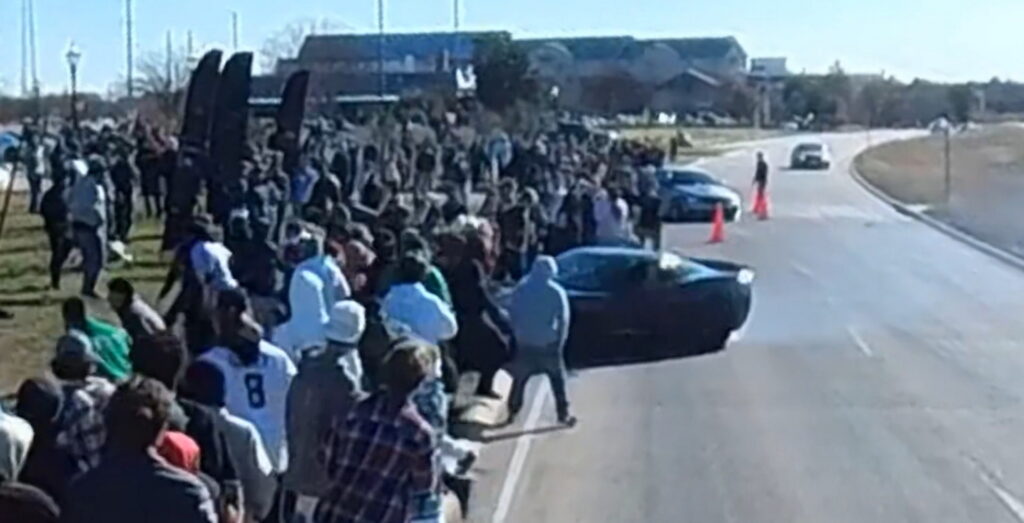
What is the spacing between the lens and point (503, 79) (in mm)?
77812

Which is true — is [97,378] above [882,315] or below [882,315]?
above

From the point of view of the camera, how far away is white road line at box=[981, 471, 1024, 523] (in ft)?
49.2

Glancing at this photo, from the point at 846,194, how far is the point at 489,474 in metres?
53.7

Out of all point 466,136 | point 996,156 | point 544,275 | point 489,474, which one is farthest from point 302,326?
point 996,156

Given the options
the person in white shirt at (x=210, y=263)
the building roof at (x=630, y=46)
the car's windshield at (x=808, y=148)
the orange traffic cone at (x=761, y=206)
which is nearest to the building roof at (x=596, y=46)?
the building roof at (x=630, y=46)

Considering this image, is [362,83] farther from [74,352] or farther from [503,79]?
[74,352]

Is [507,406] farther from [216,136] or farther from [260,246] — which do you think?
[216,136]

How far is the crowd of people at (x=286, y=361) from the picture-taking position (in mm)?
8184

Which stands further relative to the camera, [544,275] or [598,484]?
[544,275]

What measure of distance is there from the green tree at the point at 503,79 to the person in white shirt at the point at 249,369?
64.8 metres

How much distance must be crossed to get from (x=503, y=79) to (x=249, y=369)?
6737cm

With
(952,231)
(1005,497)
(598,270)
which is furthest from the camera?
Answer: (952,231)

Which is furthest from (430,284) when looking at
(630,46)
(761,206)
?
(630,46)

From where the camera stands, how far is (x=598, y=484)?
16156 millimetres
